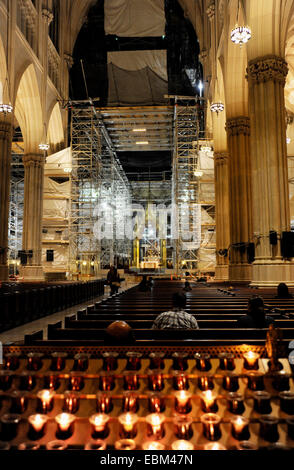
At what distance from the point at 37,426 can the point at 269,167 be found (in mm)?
9169

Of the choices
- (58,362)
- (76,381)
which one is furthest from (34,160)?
(76,381)

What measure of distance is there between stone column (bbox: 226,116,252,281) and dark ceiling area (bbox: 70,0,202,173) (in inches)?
388

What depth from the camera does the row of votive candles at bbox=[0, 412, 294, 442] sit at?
131 cm

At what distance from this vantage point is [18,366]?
2.01 m

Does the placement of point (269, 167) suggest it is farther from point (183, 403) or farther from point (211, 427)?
point (211, 427)

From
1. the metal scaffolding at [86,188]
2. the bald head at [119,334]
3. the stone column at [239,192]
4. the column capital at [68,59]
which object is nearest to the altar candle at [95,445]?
the bald head at [119,334]

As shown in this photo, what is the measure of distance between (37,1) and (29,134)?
610cm

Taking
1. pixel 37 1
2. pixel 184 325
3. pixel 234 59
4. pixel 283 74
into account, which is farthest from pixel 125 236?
pixel 184 325

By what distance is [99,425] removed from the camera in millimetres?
1326

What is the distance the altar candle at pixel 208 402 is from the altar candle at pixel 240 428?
17 centimetres

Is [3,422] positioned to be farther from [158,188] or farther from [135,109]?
[158,188]

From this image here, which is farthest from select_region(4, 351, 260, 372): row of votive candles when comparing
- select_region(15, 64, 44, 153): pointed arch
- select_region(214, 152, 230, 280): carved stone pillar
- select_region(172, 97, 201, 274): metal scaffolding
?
select_region(172, 97, 201, 274): metal scaffolding

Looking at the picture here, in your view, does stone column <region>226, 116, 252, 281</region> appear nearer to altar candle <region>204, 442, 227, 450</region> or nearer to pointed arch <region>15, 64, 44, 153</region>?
pointed arch <region>15, 64, 44, 153</region>

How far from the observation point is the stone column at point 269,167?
921cm
